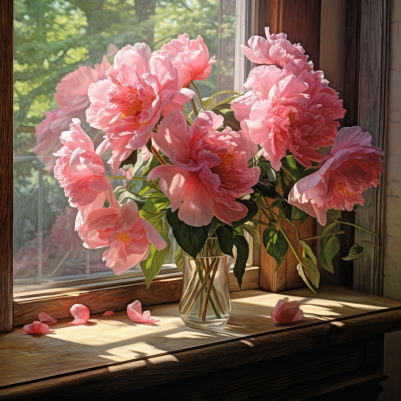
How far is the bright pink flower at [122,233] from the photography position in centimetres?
78

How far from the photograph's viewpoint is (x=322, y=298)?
132 centimetres

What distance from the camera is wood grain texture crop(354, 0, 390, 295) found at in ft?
4.39

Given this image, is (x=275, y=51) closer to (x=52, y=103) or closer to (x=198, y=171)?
(x=198, y=171)

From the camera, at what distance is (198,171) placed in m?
0.73

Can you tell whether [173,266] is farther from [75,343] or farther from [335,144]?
[335,144]

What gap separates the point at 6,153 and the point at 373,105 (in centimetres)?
99

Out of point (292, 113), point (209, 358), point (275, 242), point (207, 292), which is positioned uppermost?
point (292, 113)

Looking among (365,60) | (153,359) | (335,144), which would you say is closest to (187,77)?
(335,144)

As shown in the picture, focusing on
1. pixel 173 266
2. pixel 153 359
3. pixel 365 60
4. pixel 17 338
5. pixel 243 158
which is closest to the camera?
pixel 243 158

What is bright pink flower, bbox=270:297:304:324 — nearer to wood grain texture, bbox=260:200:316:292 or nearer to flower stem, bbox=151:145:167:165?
wood grain texture, bbox=260:200:316:292

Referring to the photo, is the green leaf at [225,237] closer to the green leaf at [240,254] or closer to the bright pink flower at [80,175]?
the green leaf at [240,254]

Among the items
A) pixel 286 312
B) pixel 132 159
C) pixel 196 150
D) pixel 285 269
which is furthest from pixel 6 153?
pixel 285 269

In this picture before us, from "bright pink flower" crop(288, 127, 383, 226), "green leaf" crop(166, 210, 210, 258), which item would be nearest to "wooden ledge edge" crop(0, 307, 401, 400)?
"green leaf" crop(166, 210, 210, 258)

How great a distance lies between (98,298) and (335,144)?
2.13 feet
